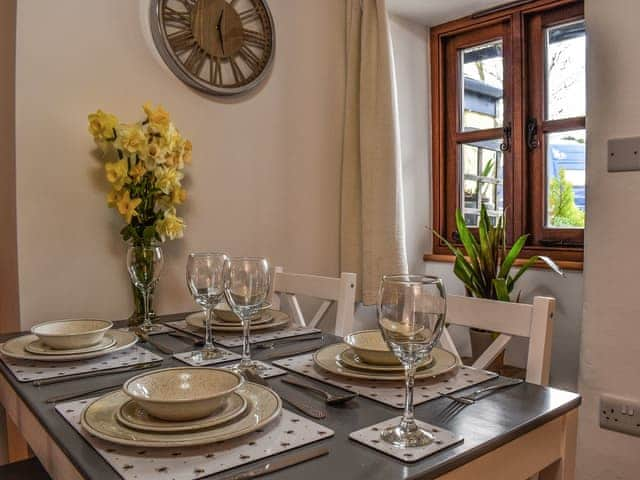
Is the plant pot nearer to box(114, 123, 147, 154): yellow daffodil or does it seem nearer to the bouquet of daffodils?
the bouquet of daffodils

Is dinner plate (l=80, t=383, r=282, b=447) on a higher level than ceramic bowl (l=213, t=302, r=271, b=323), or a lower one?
lower

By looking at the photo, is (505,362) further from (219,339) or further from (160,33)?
(160,33)

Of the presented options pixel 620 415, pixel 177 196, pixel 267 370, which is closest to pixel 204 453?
pixel 267 370

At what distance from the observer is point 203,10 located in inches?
Result: 73.3

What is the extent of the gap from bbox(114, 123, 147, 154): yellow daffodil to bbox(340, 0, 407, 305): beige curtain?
1003 millimetres

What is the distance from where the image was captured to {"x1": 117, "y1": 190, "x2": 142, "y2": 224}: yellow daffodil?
4.99ft

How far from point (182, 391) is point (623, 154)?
1411mm

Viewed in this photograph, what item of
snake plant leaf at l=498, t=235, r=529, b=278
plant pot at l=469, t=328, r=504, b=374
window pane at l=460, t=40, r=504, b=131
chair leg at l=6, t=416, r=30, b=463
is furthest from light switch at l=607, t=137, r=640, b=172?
chair leg at l=6, t=416, r=30, b=463

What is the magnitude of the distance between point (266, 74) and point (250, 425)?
5.23 feet

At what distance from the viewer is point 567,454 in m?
0.88

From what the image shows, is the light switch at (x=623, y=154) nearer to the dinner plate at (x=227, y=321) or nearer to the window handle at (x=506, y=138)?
the window handle at (x=506, y=138)

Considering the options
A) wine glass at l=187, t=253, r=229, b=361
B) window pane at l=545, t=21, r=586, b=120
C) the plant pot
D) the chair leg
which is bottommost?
the chair leg

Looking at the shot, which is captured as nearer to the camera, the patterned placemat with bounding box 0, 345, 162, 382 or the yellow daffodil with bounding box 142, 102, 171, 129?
the patterned placemat with bounding box 0, 345, 162, 382

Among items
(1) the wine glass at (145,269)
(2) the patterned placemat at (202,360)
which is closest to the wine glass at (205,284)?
(2) the patterned placemat at (202,360)
